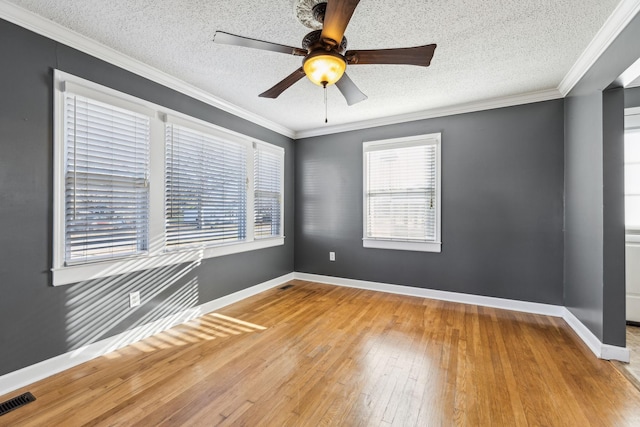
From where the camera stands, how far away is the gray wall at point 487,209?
10.4 feet

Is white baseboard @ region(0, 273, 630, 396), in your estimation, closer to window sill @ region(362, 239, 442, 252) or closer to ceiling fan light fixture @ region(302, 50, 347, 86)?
window sill @ region(362, 239, 442, 252)

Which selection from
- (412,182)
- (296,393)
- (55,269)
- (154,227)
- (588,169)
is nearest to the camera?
Result: (296,393)

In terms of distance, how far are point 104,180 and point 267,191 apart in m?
2.15

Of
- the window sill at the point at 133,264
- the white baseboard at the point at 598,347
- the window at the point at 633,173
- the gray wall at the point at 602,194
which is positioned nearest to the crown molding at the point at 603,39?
the gray wall at the point at 602,194

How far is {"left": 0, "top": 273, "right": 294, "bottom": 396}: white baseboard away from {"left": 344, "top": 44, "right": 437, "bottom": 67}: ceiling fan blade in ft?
9.49

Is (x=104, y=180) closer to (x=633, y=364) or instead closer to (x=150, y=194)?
(x=150, y=194)

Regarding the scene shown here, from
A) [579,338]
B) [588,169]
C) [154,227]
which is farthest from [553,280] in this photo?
[154,227]

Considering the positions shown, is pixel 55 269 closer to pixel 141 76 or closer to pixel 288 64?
pixel 141 76

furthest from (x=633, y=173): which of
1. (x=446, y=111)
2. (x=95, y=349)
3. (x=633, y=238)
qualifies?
(x=95, y=349)

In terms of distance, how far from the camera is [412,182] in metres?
3.91

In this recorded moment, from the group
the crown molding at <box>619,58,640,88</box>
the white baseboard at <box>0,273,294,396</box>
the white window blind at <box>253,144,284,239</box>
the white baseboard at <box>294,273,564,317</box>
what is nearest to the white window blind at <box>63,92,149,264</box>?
the white baseboard at <box>0,273,294,396</box>

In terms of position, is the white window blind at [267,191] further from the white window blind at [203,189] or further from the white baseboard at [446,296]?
the white baseboard at [446,296]

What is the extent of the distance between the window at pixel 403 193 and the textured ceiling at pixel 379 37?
2.91ft

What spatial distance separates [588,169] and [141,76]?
4.19 m
